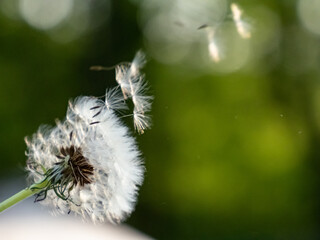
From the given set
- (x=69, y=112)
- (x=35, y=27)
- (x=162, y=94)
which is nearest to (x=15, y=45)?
(x=35, y=27)

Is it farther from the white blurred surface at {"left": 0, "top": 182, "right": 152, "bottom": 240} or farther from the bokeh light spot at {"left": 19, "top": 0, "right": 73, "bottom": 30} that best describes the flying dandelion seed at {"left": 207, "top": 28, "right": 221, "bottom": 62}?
the bokeh light spot at {"left": 19, "top": 0, "right": 73, "bottom": 30}

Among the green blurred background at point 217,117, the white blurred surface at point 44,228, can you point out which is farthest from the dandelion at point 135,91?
the green blurred background at point 217,117

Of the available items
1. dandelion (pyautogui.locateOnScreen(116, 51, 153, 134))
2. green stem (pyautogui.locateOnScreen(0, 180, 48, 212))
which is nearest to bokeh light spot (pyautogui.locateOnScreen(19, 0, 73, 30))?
dandelion (pyautogui.locateOnScreen(116, 51, 153, 134))

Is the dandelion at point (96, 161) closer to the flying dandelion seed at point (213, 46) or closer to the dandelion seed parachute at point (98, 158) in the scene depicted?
the dandelion seed parachute at point (98, 158)

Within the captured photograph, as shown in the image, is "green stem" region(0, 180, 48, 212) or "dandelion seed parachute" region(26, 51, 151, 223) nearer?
"green stem" region(0, 180, 48, 212)

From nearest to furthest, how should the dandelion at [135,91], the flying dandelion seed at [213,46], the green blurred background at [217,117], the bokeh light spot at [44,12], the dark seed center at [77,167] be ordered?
the dark seed center at [77,167] < the dandelion at [135,91] < the flying dandelion seed at [213,46] < the green blurred background at [217,117] < the bokeh light spot at [44,12]

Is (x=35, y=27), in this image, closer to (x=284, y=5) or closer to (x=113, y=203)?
(x=284, y=5)

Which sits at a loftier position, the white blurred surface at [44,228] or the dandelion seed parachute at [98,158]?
the dandelion seed parachute at [98,158]
